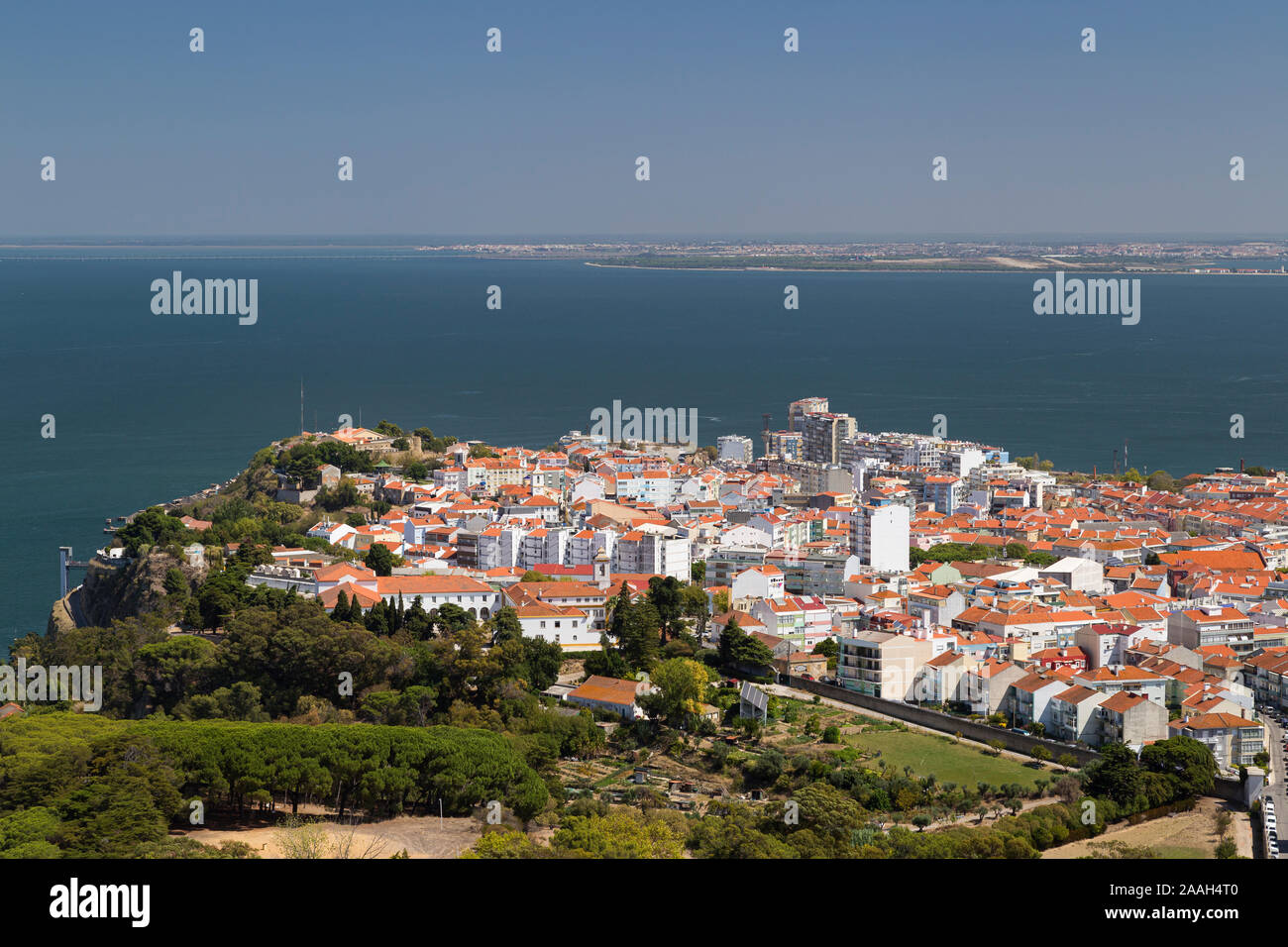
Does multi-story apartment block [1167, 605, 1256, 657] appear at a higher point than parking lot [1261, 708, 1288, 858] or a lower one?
higher

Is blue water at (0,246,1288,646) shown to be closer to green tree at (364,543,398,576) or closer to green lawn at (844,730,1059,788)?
green tree at (364,543,398,576)
